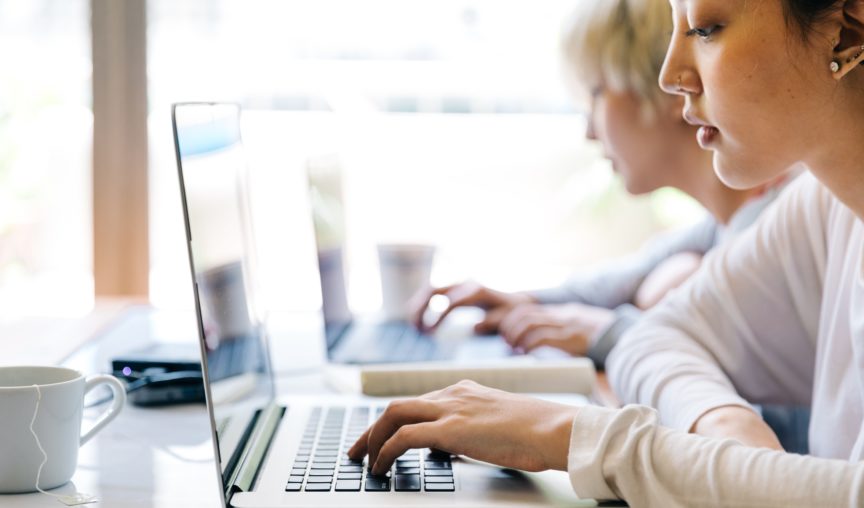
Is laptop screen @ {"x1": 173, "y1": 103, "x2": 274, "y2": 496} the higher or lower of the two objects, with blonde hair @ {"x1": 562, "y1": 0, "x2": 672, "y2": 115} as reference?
lower

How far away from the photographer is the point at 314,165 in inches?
55.8

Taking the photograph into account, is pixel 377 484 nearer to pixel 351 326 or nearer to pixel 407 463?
pixel 407 463

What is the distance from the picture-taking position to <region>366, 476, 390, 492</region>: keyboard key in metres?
0.71

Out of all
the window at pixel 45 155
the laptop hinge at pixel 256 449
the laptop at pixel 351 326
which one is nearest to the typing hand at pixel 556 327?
the laptop at pixel 351 326

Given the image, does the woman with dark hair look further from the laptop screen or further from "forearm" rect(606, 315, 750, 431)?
the laptop screen

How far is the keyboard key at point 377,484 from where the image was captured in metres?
0.71

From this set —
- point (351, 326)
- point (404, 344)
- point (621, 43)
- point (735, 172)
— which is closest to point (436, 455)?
point (735, 172)

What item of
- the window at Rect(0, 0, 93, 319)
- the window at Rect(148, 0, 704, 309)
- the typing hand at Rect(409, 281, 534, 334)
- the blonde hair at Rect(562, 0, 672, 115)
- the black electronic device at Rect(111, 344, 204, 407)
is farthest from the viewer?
the window at Rect(148, 0, 704, 309)

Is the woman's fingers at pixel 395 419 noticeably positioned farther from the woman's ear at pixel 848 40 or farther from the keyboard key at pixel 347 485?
the woman's ear at pixel 848 40

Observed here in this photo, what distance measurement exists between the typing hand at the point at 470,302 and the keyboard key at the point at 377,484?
0.75 m

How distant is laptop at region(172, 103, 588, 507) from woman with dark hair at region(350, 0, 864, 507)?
31 mm

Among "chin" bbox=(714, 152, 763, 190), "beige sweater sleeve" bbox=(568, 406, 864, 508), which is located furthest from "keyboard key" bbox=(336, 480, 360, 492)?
"chin" bbox=(714, 152, 763, 190)

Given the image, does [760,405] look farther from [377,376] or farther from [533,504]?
[533,504]

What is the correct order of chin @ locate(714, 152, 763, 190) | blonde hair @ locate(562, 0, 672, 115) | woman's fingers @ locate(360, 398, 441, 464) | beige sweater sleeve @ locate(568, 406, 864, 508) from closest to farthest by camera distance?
beige sweater sleeve @ locate(568, 406, 864, 508) → woman's fingers @ locate(360, 398, 441, 464) → chin @ locate(714, 152, 763, 190) → blonde hair @ locate(562, 0, 672, 115)
